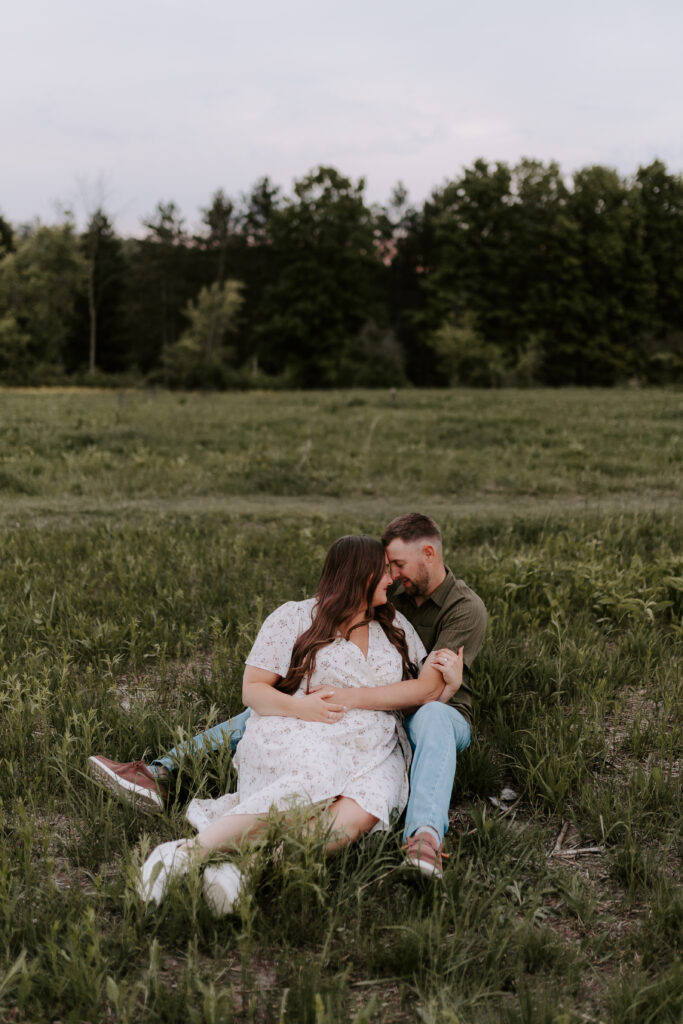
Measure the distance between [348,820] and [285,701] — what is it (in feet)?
1.86

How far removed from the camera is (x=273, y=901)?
295 cm

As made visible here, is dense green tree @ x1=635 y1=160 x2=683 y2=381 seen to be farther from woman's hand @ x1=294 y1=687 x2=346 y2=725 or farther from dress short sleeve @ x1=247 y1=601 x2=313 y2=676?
woman's hand @ x1=294 y1=687 x2=346 y2=725

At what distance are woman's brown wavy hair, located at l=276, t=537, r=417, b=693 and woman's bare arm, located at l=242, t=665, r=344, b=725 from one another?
11 cm

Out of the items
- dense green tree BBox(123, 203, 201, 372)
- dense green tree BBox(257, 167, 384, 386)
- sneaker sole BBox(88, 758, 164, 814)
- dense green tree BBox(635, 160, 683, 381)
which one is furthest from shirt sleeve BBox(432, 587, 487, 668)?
dense green tree BBox(123, 203, 201, 372)

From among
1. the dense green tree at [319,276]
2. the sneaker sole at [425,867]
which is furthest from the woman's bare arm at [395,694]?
the dense green tree at [319,276]

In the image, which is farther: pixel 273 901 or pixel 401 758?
pixel 401 758

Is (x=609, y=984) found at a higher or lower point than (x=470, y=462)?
lower

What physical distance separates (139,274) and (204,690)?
58066 millimetres

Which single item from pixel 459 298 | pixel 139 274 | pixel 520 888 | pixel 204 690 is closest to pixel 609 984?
pixel 520 888

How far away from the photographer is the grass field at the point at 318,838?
2609 mm

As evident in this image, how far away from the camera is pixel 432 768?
3.43m

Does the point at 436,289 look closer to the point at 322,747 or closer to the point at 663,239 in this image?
the point at 663,239

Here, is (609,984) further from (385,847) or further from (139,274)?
(139,274)

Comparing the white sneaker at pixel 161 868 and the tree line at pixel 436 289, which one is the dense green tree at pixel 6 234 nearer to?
the tree line at pixel 436 289
